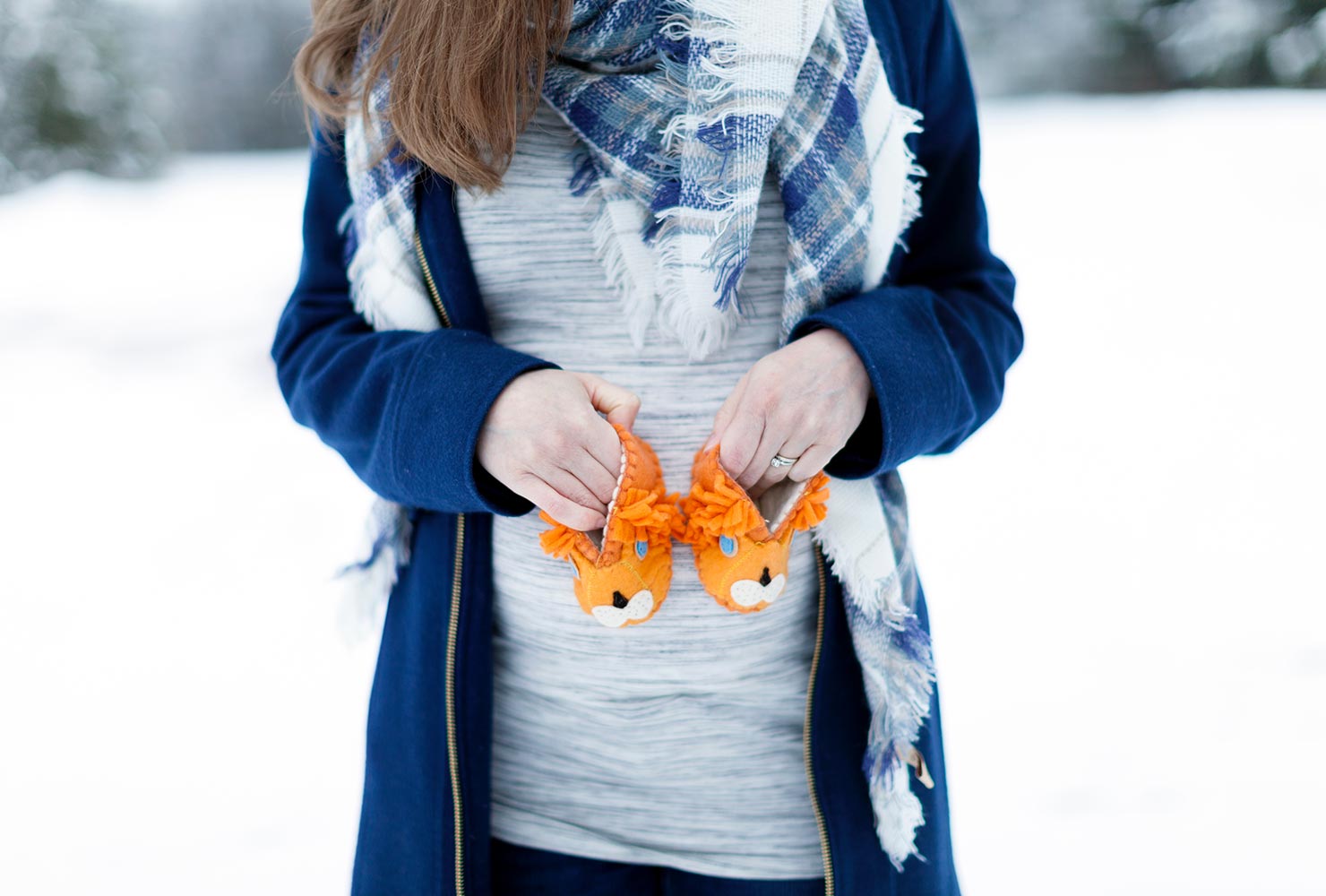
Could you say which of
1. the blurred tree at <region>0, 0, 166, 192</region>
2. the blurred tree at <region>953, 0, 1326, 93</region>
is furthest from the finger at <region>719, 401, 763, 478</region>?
the blurred tree at <region>0, 0, 166, 192</region>

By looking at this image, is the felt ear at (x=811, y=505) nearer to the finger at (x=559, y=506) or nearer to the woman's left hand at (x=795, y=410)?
the woman's left hand at (x=795, y=410)

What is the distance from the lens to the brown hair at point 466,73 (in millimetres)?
576

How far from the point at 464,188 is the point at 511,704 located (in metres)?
0.39

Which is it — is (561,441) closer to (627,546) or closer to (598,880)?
(627,546)

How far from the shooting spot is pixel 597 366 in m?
0.65

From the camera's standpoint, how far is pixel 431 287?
667 millimetres

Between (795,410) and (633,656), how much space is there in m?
0.23

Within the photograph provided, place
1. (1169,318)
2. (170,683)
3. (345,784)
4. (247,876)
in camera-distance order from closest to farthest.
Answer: (247,876), (345,784), (170,683), (1169,318)

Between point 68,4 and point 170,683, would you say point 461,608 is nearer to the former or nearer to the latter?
point 170,683

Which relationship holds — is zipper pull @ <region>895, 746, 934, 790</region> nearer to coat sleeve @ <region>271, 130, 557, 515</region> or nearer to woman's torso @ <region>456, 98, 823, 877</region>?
woman's torso @ <region>456, 98, 823, 877</region>

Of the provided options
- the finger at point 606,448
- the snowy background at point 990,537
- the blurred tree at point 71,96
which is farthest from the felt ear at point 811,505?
the blurred tree at point 71,96

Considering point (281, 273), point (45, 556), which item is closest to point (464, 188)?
point (45, 556)

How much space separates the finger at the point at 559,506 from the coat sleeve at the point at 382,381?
0.04 m

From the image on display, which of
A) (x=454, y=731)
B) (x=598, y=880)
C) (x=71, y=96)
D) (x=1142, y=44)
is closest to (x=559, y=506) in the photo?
(x=454, y=731)
